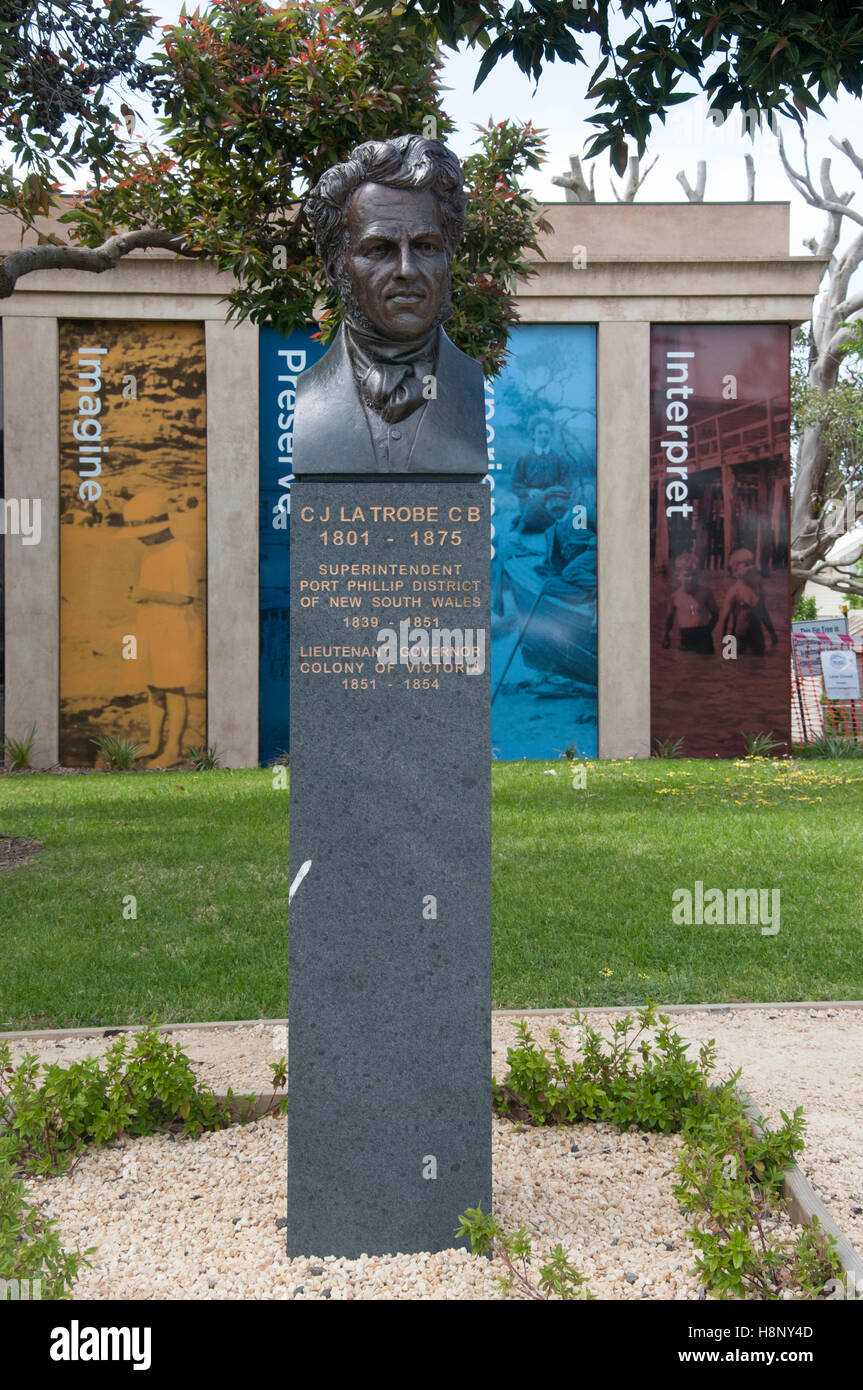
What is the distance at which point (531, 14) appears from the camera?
4.32 meters

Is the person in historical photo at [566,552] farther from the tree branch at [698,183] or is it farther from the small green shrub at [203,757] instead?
the tree branch at [698,183]

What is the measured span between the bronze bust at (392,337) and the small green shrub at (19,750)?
1215 cm

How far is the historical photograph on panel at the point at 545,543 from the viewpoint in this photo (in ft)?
51.3

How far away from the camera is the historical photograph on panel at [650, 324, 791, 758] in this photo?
15867 millimetres

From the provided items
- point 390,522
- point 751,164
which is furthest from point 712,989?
point 751,164

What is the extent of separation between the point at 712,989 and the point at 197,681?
10.4 meters

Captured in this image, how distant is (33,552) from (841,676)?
1208cm

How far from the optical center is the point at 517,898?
7.72m

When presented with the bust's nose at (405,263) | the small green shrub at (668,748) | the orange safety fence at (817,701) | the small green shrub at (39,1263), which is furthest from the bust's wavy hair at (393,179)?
the orange safety fence at (817,701)

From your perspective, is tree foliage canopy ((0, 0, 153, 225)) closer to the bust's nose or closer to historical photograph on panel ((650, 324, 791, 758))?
the bust's nose

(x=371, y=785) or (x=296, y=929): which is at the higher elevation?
(x=371, y=785)

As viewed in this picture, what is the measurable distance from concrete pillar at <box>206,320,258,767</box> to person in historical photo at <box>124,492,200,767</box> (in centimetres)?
36

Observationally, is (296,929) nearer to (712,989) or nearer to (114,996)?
(114,996)

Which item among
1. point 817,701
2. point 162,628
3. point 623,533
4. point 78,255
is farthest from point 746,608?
point 78,255
